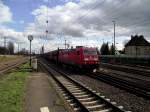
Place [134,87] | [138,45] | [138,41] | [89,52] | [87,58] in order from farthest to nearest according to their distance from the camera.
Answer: [138,41] → [138,45] → [89,52] → [87,58] → [134,87]

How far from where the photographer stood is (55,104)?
1112 centimetres

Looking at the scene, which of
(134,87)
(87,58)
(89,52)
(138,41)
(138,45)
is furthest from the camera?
(138,41)

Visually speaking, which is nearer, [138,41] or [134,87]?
[134,87]

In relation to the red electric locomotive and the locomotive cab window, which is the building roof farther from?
the red electric locomotive

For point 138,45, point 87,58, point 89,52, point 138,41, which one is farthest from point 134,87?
point 138,41

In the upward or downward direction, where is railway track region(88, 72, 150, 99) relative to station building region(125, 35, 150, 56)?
downward

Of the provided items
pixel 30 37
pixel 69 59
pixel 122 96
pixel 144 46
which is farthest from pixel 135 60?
pixel 144 46

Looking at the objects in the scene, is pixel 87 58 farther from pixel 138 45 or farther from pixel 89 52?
pixel 138 45

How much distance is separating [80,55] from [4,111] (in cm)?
2012

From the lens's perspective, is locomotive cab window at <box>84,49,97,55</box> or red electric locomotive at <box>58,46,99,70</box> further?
locomotive cab window at <box>84,49,97,55</box>

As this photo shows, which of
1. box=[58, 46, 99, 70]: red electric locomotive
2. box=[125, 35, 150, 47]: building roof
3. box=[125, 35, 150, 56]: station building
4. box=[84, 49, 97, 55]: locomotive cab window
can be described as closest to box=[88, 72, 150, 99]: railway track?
box=[58, 46, 99, 70]: red electric locomotive

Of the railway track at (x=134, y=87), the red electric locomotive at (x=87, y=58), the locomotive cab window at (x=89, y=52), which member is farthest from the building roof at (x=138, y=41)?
the railway track at (x=134, y=87)

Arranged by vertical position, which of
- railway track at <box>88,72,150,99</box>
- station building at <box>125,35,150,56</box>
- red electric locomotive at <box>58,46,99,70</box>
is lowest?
railway track at <box>88,72,150,99</box>

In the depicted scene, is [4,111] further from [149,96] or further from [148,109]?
[149,96]
